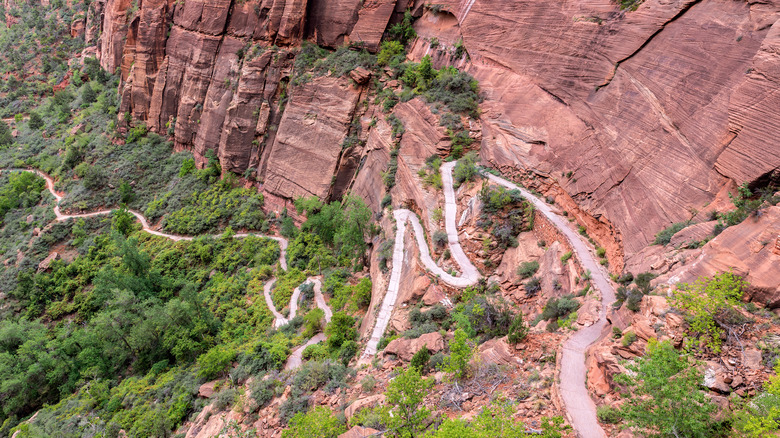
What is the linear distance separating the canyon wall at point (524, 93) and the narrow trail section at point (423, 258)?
11.5 ft

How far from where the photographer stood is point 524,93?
27.3 m

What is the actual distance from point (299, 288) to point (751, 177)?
97.2ft

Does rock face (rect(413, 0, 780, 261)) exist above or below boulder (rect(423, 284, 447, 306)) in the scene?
above

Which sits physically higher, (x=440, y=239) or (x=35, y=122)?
(x=440, y=239)

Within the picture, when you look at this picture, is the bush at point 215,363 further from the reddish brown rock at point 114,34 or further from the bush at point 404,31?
the reddish brown rock at point 114,34

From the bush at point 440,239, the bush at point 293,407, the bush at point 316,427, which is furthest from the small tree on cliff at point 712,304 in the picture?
the bush at point 293,407

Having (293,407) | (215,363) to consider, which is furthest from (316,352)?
(215,363)

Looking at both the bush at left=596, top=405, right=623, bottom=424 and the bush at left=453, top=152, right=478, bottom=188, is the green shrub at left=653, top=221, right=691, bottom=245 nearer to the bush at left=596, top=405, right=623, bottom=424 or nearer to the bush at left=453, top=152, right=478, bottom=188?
the bush at left=596, top=405, right=623, bottom=424

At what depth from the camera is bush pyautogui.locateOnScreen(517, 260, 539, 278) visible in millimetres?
19328

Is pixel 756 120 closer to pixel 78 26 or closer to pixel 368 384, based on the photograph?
pixel 368 384

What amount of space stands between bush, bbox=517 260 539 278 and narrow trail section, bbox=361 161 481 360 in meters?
2.52

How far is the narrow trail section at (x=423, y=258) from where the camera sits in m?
21.2

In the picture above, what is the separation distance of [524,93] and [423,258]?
14.0 m

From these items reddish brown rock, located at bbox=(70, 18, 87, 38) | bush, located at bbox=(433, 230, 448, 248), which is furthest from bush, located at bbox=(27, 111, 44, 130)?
bush, located at bbox=(433, 230, 448, 248)
